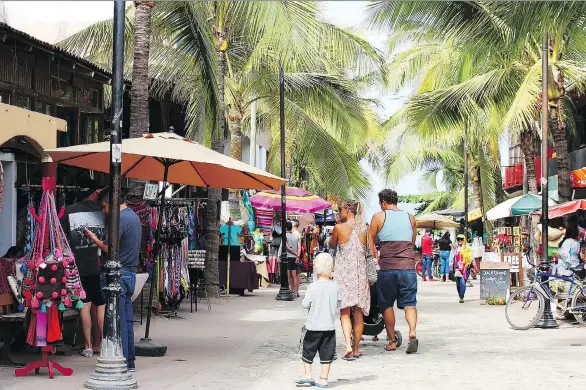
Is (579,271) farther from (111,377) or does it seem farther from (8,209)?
(111,377)

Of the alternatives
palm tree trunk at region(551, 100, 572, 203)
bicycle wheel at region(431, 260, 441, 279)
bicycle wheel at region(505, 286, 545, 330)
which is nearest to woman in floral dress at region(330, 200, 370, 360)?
bicycle wheel at region(505, 286, 545, 330)

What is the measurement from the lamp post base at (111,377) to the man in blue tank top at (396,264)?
13.1 feet

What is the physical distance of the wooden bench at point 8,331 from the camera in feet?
34.2

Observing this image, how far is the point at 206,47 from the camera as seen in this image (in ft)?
63.7

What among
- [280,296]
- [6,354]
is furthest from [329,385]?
[280,296]

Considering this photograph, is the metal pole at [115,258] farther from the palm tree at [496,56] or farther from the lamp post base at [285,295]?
the lamp post base at [285,295]

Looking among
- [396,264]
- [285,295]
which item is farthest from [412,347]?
[285,295]

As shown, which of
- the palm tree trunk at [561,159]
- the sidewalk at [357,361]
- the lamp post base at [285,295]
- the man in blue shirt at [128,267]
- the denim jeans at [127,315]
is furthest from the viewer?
the palm tree trunk at [561,159]

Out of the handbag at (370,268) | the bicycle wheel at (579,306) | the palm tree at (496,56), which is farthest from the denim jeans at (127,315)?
the bicycle wheel at (579,306)

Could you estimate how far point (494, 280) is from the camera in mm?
22156

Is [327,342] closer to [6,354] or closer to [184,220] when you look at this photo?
[6,354]

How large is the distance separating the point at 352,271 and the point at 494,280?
35.1ft

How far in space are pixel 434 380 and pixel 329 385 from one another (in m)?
1.14

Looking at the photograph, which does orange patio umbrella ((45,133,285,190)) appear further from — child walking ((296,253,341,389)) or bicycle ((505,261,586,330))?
bicycle ((505,261,586,330))
